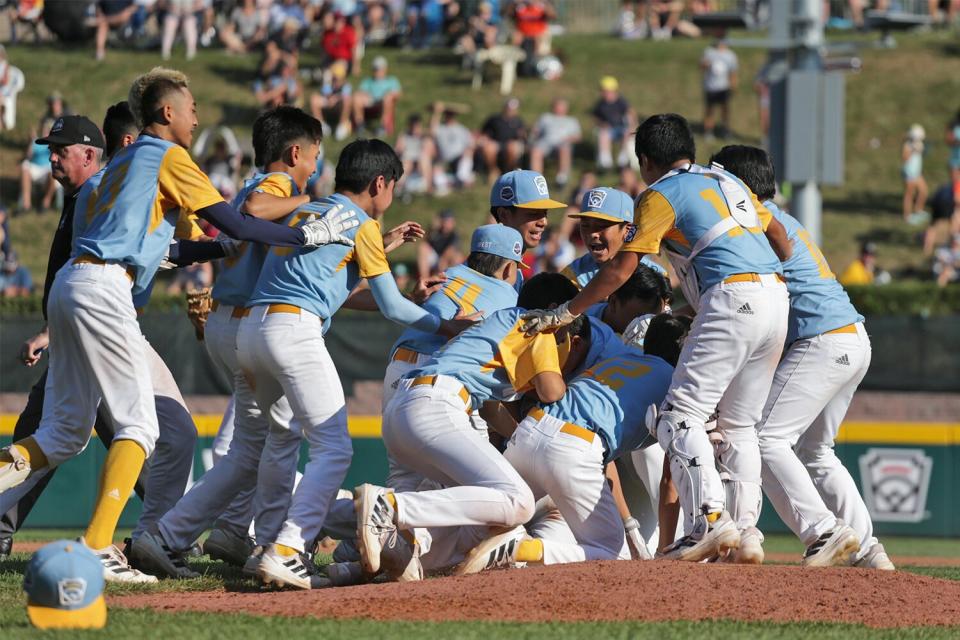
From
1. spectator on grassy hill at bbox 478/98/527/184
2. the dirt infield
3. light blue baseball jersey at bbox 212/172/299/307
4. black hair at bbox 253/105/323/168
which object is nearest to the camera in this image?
the dirt infield

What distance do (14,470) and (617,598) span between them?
279cm

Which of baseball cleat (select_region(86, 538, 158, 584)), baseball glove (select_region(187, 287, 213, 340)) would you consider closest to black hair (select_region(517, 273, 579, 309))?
baseball glove (select_region(187, 287, 213, 340))

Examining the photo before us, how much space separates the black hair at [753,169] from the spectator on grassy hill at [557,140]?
14.9m

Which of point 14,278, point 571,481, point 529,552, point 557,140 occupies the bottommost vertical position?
point 14,278

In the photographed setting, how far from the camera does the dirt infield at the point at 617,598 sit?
5762mm

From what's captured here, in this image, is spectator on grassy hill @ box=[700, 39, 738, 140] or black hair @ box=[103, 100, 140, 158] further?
spectator on grassy hill @ box=[700, 39, 738, 140]

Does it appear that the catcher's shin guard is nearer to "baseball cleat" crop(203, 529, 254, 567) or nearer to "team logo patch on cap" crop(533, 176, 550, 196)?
"team logo patch on cap" crop(533, 176, 550, 196)

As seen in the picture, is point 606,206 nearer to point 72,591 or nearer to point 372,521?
point 372,521

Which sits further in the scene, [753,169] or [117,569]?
[753,169]

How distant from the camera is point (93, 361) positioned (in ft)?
20.7

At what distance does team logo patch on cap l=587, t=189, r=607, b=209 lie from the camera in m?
7.64

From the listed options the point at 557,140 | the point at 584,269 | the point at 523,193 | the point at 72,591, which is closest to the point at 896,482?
the point at 584,269

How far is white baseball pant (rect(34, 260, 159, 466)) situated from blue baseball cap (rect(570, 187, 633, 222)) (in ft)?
8.19

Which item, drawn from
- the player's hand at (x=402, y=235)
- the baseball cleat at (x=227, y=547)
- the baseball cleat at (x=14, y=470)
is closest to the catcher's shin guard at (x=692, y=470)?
the player's hand at (x=402, y=235)
